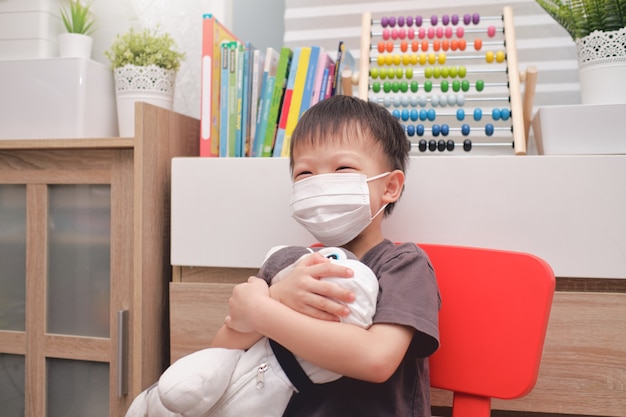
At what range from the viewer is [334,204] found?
889 millimetres

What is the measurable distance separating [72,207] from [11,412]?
1.69 ft

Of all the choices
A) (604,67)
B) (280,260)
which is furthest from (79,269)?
(604,67)

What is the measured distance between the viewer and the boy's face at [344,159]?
2.97 ft

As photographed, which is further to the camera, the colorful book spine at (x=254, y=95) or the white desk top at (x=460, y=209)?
the colorful book spine at (x=254, y=95)

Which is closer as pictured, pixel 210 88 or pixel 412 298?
pixel 412 298

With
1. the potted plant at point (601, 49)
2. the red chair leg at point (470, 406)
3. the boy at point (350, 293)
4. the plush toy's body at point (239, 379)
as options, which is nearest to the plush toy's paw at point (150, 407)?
the plush toy's body at point (239, 379)

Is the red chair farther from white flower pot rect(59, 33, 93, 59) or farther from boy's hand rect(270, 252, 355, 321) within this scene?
white flower pot rect(59, 33, 93, 59)

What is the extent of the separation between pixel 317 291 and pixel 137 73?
3.17 feet

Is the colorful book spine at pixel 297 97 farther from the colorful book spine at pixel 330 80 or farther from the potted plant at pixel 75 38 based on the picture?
the potted plant at pixel 75 38

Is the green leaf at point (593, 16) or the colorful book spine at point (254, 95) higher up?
the green leaf at point (593, 16)

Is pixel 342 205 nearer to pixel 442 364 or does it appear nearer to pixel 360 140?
pixel 360 140

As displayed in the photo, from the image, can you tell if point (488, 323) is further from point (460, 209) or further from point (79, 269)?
point (79, 269)

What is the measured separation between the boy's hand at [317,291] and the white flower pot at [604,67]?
0.82 m

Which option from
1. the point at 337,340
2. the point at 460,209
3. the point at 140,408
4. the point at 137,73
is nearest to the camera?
the point at 337,340
